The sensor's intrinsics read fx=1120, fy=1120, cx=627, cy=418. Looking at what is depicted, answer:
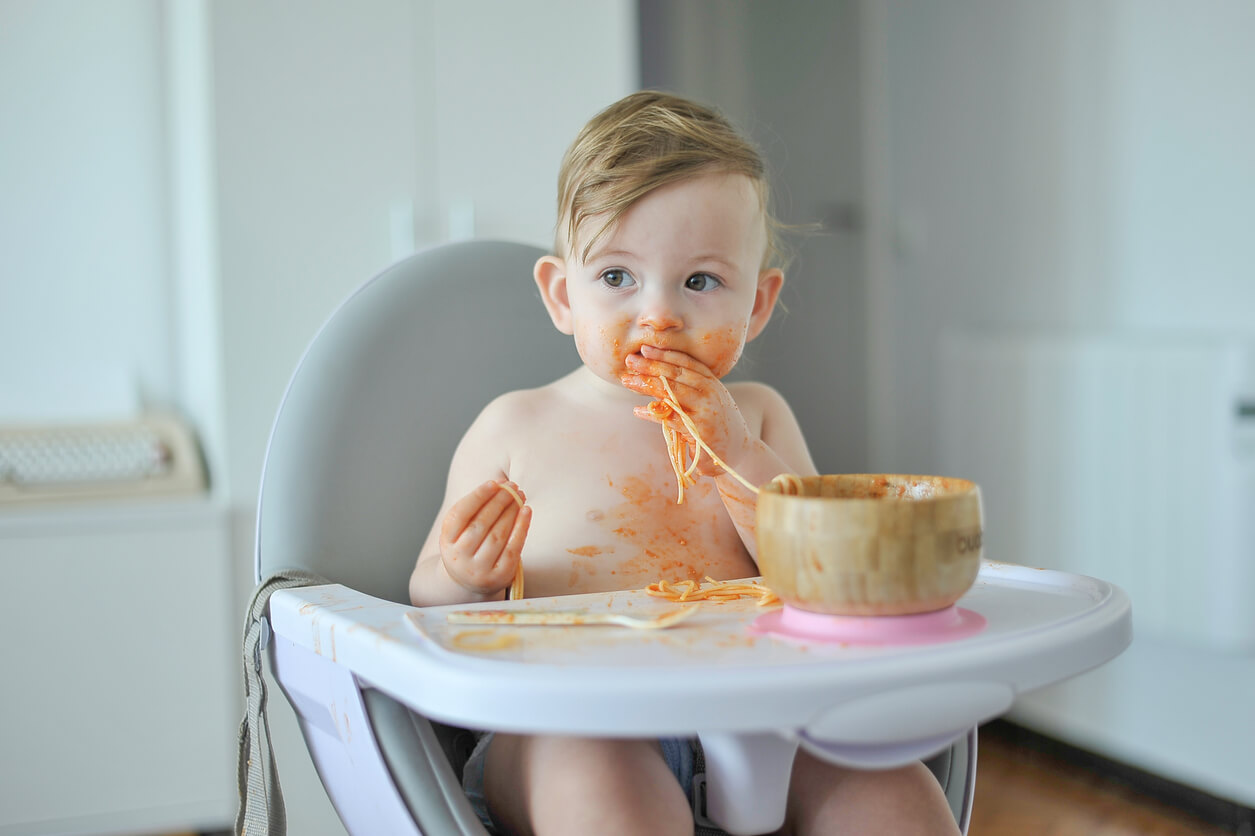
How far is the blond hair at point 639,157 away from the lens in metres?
0.80

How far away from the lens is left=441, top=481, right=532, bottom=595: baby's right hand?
0.74 metres

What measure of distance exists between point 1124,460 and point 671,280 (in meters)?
1.21

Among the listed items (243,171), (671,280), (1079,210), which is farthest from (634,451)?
(1079,210)

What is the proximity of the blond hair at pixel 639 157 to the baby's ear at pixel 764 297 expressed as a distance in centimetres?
5

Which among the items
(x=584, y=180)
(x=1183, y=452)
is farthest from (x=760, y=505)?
(x=1183, y=452)

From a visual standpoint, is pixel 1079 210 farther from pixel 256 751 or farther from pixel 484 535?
pixel 256 751

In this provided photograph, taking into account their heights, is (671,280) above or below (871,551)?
above

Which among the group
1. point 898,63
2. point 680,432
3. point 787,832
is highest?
point 898,63

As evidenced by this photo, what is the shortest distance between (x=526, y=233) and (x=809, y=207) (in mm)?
758

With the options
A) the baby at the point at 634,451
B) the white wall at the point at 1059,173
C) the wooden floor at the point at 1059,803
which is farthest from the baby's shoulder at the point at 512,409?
the white wall at the point at 1059,173

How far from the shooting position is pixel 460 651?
56cm

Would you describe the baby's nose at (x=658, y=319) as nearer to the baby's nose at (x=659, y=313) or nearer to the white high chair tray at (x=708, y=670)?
the baby's nose at (x=659, y=313)

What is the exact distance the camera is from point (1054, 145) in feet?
6.66

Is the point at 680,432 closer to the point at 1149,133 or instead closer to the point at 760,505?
the point at 760,505
